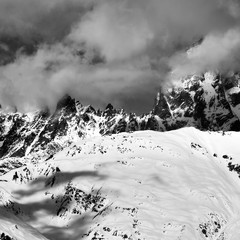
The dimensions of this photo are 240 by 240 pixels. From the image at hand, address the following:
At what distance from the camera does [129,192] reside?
10069 cm

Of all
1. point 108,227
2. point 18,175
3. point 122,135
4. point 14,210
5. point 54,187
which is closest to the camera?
point 108,227

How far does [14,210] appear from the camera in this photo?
314 ft

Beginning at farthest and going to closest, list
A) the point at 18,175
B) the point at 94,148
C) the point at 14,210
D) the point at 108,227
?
the point at 94,148 < the point at 18,175 < the point at 14,210 < the point at 108,227

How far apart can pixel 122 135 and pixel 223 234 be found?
50.3m

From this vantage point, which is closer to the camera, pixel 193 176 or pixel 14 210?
pixel 14 210

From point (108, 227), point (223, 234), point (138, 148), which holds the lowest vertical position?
point (108, 227)

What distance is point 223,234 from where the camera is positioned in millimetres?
91625

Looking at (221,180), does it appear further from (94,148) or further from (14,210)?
(14,210)

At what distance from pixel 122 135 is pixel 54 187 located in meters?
36.4

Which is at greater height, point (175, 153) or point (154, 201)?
point (175, 153)

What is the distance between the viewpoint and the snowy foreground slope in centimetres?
8894

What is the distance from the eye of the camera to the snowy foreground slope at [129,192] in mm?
88938

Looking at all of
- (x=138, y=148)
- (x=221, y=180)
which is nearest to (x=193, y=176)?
(x=221, y=180)

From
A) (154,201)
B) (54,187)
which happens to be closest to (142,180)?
(154,201)
